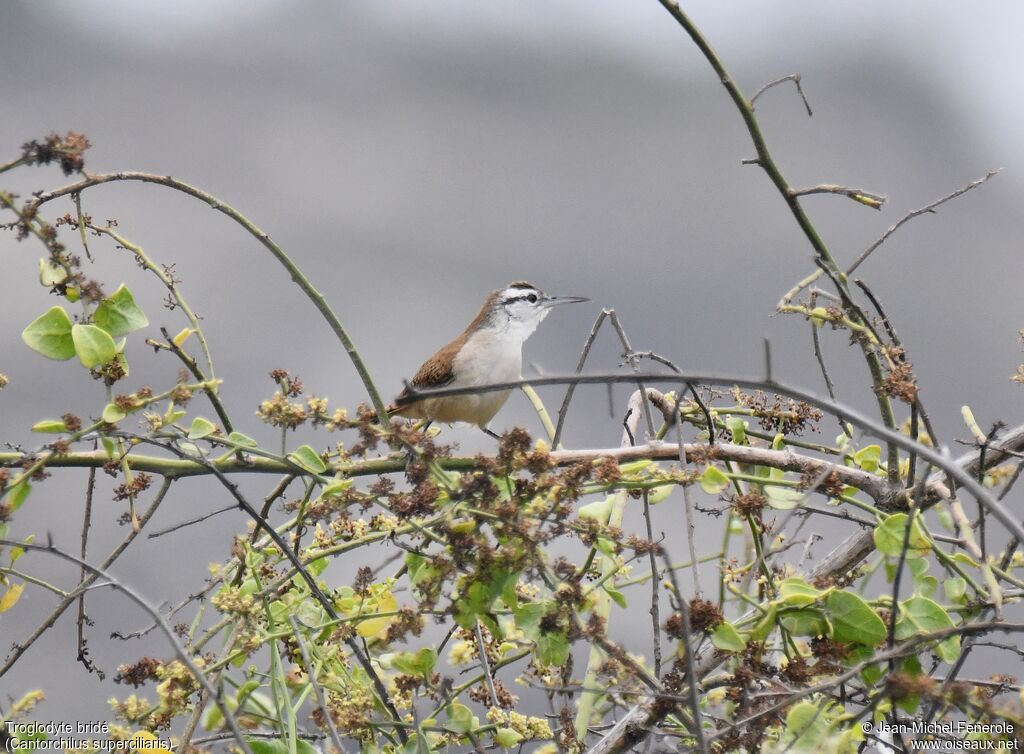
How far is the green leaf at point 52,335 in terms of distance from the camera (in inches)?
68.3

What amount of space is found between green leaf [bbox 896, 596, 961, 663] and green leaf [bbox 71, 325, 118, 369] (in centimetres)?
126

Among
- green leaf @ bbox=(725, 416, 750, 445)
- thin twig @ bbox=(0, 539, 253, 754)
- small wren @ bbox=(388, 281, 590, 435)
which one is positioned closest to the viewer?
thin twig @ bbox=(0, 539, 253, 754)

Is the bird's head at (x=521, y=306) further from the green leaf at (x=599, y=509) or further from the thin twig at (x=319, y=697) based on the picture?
the thin twig at (x=319, y=697)

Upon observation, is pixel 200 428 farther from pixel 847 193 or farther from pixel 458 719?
pixel 847 193

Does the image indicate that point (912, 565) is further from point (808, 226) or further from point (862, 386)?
point (862, 386)

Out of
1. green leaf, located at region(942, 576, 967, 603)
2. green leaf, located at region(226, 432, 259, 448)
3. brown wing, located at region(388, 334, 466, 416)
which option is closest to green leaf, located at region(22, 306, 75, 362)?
green leaf, located at region(226, 432, 259, 448)

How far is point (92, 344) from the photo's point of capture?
1.72 meters

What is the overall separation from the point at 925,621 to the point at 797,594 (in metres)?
0.20

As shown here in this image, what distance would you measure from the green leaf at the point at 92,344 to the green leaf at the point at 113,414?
0.27 feet

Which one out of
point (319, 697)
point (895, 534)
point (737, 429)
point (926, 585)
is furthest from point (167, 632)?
point (737, 429)

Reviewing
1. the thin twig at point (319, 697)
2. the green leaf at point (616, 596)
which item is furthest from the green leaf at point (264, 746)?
the green leaf at point (616, 596)

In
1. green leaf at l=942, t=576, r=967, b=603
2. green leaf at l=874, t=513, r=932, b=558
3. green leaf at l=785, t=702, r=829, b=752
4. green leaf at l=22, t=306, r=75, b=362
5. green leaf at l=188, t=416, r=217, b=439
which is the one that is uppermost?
green leaf at l=22, t=306, r=75, b=362

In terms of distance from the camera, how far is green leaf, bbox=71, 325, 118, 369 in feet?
5.63

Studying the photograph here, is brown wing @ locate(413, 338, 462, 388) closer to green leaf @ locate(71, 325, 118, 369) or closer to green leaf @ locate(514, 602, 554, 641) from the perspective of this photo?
green leaf @ locate(71, 325, 118, 369)
